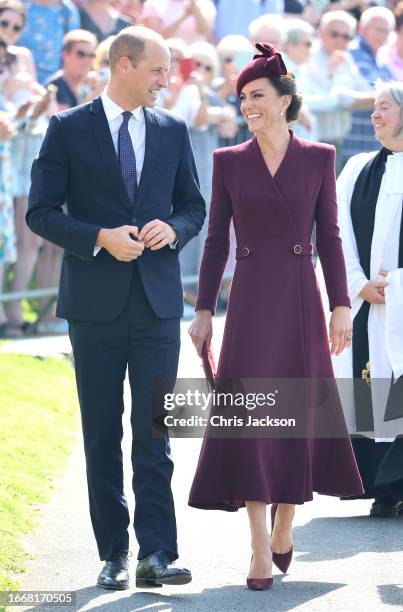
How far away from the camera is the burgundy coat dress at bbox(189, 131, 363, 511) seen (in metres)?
6.57

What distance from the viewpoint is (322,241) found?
675 cm

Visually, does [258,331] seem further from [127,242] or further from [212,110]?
[212,110]

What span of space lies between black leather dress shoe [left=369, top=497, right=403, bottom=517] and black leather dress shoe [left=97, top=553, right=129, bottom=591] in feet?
5.83

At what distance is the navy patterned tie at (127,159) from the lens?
21.5 feet

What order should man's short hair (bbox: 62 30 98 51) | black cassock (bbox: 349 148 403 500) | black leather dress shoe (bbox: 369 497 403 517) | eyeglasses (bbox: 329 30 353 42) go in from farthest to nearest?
eyeglasses (bbox: 329 30 353 42), man's short hair (bbox: 62 30 98 51), black cassock (bbox: 349 148 403 500), black leather dress shoe (bbox: 369 497 403 517)

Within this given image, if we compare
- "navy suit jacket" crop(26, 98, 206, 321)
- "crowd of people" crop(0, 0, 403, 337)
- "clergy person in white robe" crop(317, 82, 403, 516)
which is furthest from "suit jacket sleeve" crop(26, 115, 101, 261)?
"crowd of people" crop(0, 0, 403, 337)

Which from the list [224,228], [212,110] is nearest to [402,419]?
[224,228]

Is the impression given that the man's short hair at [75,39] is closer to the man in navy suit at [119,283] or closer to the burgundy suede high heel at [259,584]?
the man in navy suit at [119,283]

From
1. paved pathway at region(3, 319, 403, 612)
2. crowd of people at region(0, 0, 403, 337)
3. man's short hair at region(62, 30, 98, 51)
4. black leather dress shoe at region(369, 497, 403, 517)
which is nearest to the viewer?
paved pathway at region(3, 319, 403, 612)

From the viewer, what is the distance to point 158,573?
6.38 metres

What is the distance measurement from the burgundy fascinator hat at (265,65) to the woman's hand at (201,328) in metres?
0.97

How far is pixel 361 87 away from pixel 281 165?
10053 mm

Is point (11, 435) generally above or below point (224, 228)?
below

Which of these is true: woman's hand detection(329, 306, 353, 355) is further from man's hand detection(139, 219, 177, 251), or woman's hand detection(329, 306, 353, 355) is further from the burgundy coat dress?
man's hand detection(139, 219, 177, 251)
